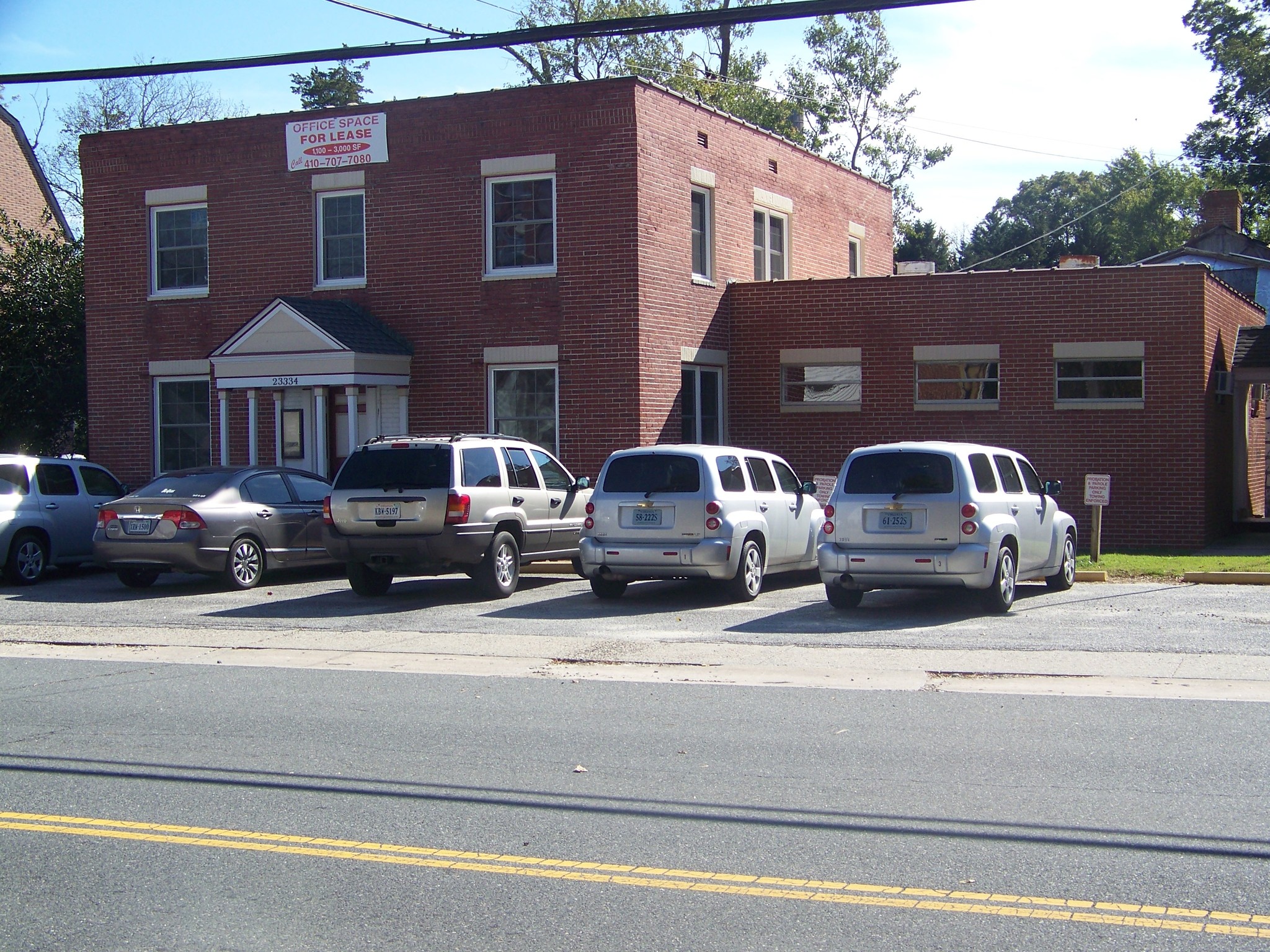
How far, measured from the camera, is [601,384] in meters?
20.6

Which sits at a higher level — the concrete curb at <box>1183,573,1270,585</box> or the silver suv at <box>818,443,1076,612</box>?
the silver suv at <box>818,443,1076,612</box>

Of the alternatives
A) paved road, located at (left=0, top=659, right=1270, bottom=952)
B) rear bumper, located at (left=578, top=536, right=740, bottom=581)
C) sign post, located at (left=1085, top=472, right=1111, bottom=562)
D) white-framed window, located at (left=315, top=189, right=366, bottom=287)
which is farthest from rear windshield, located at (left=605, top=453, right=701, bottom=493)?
white-framed window, located at (left=315, top=189, right=366, bottom=287)

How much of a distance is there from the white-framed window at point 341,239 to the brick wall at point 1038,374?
6432 mm

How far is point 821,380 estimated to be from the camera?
22.3 meters

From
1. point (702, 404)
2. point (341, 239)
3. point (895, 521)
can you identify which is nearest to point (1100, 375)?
point (702, 404)

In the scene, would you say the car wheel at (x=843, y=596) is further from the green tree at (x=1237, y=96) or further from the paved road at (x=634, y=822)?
the green tree at (x=1237, y=96)

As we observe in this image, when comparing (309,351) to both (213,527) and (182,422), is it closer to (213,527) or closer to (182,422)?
(182,422)

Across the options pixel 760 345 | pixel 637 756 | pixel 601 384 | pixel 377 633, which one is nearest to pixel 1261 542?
pixel 760 345

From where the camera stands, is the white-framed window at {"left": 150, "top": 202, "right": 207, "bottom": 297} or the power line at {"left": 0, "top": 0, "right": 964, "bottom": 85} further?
the white-framed window at {"left": 150, "top": 202, "right": 207, "bottom": 297}

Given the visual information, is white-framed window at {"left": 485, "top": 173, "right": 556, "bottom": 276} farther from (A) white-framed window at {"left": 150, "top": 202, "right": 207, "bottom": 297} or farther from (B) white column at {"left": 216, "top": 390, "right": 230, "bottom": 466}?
(A) white-framed window at {"left": 150, "top": 202, "right": 207, "bottom": 297}

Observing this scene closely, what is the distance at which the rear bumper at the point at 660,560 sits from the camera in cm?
1397

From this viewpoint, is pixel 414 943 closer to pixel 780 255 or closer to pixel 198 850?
pixel 198 850

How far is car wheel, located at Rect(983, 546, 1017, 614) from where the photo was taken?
42.7 feet

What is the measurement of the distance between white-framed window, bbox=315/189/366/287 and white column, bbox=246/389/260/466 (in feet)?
7.38
